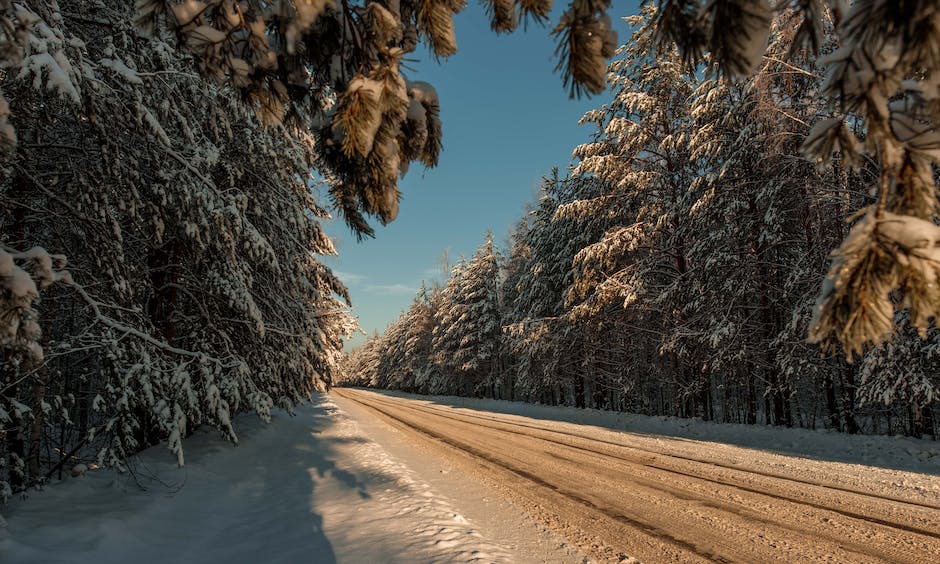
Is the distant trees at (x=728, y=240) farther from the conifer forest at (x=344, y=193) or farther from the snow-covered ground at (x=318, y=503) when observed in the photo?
the snow-covered ground at (x=318, y=503)

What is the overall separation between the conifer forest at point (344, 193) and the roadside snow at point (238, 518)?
0.53m

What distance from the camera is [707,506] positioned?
5.37 meters

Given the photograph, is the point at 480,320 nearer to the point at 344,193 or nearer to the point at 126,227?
the point at 126,227

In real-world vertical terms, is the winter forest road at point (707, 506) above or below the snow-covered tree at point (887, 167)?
below

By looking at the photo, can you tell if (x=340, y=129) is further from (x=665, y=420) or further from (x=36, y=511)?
(x=665, y=420)

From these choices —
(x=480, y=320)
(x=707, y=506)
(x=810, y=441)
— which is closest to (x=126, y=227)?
(x=707, y=506)

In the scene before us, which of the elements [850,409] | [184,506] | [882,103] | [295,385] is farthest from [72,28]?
[850,409]

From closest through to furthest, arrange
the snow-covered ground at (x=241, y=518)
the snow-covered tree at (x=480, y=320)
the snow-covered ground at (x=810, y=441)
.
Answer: the snow-covered ground at (x=241, y=518) < the snow-covered ground at (x=810, y=441) < the snow-covered tree at (x=480, y=320)

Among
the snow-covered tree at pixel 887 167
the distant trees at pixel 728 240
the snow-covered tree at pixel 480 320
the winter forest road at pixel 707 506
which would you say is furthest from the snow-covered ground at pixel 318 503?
the snow-covered tree at pixel 480 320

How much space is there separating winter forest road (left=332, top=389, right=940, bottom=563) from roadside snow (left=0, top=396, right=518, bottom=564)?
1.36 metres

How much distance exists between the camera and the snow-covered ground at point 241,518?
4.10m

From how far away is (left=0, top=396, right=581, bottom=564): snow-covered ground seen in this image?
4098 millimetres

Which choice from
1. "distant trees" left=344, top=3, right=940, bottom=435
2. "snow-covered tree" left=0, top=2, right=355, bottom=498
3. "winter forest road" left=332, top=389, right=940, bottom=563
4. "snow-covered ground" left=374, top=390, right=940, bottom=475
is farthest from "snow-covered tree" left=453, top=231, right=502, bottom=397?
"snow-covered tree" left=0, top=2, right=355, bottom=498

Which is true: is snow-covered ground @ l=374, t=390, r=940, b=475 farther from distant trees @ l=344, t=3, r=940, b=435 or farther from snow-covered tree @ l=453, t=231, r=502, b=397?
snow-covered tree @ l=453, t=231, r=502, b=397
